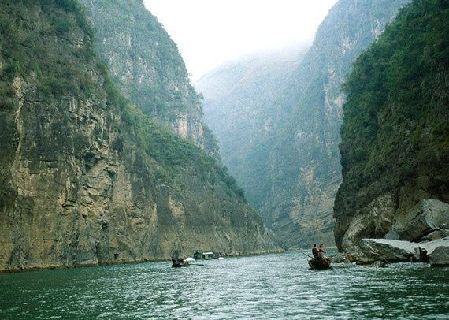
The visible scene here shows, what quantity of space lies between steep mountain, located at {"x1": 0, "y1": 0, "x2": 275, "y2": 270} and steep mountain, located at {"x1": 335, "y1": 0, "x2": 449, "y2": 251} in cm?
3324

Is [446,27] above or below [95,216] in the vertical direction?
above

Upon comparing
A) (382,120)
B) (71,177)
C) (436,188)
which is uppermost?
(382,120)

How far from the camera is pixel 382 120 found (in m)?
65.1

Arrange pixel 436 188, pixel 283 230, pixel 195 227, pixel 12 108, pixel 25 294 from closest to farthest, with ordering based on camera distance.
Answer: pixel 25 294 → pixel 436 188 → pixel 12 108 → pixel 195 227 → pixel 283 230

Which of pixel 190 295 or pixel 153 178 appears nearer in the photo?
pixel 190 295

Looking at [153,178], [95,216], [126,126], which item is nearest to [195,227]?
[153,178]

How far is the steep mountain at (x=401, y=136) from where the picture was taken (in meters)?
48.4

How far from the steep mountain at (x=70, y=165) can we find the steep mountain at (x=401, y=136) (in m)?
33.2

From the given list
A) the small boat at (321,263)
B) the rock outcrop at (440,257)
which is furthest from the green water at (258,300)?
the small boat at (321,263)

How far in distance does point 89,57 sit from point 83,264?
34988 mm

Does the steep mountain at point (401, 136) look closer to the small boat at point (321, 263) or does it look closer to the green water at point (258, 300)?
the small boat at point (321, 263)

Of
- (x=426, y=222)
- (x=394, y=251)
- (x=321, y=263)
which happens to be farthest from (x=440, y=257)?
(x=426, y=222)

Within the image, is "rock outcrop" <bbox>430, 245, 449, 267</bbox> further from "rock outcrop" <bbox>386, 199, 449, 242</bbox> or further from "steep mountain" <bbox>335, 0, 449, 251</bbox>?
"steep mountain" <bbox>335, 0, 449, 251</bbox>

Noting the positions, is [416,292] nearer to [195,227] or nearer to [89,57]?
[89,57]
